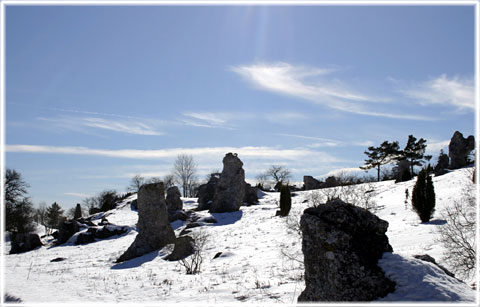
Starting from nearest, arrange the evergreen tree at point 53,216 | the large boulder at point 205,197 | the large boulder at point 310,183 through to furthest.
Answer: the large boulder at point 205,197 < the evergreen tree at point 53,216 < the large boulder at point 310,183

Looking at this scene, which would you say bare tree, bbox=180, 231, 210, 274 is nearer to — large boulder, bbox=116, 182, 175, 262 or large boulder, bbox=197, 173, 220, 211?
large boulder, bbox=116, 182, 175, 262

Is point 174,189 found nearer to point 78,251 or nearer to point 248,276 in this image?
point 78,251

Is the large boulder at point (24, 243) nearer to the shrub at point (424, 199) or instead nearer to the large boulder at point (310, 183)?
the shrub at point (424, 199)

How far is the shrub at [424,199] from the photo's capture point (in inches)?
610

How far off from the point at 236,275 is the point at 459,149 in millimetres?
35985

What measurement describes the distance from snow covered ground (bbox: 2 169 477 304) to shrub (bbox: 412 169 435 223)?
1.55ft

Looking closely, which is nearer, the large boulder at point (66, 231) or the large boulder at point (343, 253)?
the large boulder at point (343, 253)

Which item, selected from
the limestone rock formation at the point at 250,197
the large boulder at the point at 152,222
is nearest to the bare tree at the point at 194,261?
the large boulder at the point at 152,222

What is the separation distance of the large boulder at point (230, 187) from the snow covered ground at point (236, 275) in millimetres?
8453

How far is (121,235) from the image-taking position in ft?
83.1

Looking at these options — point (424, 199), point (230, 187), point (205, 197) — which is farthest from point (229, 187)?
point (424, 199)

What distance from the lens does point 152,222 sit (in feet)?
56.3

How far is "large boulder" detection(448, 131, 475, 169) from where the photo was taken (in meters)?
35.5

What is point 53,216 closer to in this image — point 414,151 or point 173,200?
point 173,200
